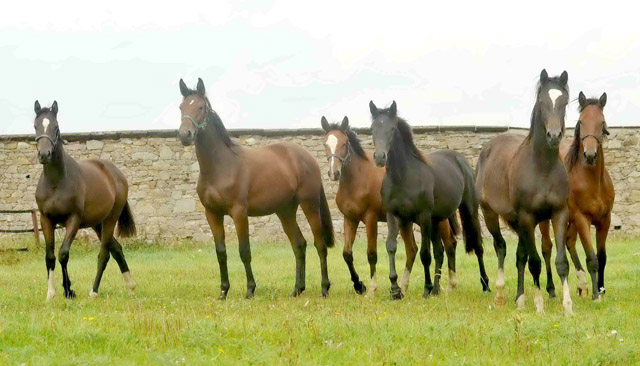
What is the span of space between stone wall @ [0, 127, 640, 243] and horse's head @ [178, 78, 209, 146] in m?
8.17

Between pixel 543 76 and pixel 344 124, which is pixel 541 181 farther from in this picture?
pixel 344 124

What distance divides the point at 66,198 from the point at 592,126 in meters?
6.42

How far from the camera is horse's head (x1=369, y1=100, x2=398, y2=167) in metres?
8.48

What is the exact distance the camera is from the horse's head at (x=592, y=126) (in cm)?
797

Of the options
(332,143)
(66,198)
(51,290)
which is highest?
(332,143)

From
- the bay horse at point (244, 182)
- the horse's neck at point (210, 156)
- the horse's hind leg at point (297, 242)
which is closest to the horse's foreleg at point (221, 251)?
the bay horse at point (244, 182)

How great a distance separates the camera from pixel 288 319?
20.0 ft

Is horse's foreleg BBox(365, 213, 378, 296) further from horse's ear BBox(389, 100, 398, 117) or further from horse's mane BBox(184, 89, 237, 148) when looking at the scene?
horse's mane BBox(184, 89, 237, 148)

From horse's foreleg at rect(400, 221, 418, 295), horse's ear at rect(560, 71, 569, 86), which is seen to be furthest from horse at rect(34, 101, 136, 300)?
horse's ear at rect(560, 71, 569, 86)

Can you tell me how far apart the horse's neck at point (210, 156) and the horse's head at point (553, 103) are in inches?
154

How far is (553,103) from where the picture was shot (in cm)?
704

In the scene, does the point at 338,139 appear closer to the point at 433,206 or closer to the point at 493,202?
the point at 433,206

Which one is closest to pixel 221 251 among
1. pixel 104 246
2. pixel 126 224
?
pixel 104 246

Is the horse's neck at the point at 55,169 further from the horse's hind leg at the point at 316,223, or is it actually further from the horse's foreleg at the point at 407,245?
the horse's foreleg at the point at 407,245
